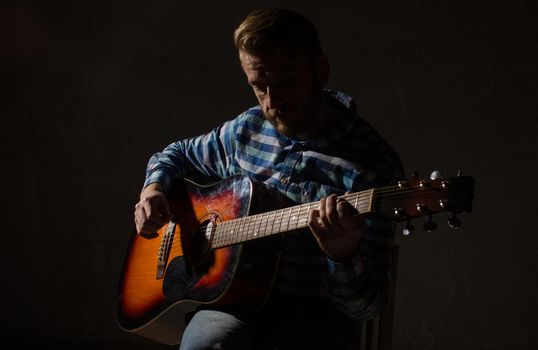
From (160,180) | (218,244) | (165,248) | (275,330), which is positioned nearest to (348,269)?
(275,330)

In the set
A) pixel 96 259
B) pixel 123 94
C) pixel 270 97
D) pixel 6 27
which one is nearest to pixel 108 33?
pixel 123 94

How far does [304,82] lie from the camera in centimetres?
183

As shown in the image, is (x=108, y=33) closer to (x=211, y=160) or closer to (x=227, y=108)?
(x=227, y=108)

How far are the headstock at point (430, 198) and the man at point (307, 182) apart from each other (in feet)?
0.40

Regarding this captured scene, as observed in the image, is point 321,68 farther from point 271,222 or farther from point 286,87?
point 271,222

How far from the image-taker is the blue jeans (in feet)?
5.50

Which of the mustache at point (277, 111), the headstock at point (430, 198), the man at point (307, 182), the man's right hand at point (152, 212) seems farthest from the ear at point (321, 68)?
the man's right hand at point (152, 212)

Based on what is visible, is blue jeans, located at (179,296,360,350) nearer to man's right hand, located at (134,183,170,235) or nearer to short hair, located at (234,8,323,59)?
man's right hand, located at (134,183,170,235)

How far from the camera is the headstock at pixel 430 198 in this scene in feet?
4.86

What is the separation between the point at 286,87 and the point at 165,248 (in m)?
0.56

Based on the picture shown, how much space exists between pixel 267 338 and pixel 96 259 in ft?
5.67

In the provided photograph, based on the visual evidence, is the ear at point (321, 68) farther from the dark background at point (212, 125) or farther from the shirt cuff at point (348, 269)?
the dark background at point (212, 125)

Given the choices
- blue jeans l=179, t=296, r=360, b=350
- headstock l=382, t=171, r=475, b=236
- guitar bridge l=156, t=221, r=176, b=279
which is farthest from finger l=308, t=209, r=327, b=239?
guitar bridge l=156, t=221, r=176, b=279

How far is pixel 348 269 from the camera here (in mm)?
1655
